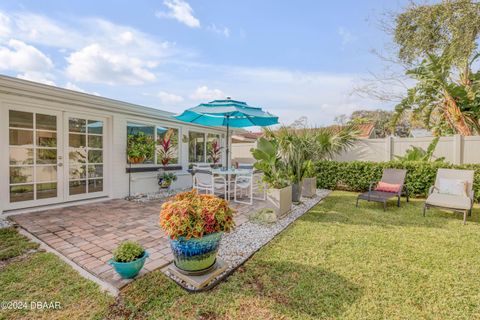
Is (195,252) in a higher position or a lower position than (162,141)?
lower

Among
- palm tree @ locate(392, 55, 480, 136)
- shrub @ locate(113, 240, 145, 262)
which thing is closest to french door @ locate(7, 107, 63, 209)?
shrub @ locate(113, 240, 145, 262)

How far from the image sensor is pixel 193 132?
9.62 m

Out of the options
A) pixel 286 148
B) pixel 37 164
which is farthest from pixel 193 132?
pixel 37 164

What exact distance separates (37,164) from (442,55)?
12309 millimetres

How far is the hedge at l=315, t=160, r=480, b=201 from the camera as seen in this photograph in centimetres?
727

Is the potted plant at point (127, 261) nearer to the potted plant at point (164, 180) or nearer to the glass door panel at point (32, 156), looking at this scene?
the glass door panel at point (32, 156)

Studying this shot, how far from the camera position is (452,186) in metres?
5.92

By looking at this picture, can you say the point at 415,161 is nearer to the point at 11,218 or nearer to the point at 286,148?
the point at 286,148

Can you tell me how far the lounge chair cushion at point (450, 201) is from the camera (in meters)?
5.00

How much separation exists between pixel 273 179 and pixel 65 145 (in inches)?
202

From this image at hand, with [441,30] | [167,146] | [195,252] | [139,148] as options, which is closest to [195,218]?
[195,252]

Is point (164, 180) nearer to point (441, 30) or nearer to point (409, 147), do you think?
point (409, 147)

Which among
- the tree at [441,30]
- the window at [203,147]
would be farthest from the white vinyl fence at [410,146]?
the window at [203,147]

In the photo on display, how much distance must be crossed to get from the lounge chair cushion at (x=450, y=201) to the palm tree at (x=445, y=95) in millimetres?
4738
